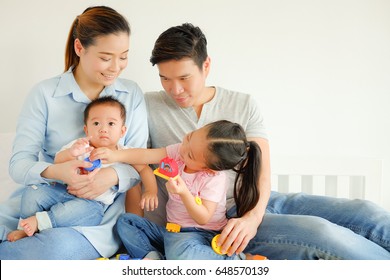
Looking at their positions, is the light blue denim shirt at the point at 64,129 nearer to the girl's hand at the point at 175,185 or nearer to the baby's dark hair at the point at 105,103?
the baby's dark hair at the point at 105,103

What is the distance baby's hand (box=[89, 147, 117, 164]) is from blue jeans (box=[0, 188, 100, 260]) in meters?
0.17

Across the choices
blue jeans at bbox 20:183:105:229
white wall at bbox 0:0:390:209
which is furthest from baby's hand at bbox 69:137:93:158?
white wall at bbox 0:0:390:209

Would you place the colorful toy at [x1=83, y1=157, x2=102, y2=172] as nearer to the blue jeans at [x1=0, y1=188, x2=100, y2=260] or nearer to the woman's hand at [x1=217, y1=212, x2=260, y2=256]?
the blue jeans at [x1=0, y1=188, x2=100, y2=260]

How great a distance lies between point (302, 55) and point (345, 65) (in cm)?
13

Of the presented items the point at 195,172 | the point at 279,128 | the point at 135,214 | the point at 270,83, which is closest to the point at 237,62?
the point at 270,83

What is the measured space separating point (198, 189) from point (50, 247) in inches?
13.7

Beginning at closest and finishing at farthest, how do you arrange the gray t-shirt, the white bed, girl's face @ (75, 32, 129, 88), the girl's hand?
the girl's hand
girl's face @ (75, 32, 129, 88)
the gray t-shirt
the white bed

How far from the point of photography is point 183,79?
1.12 meters

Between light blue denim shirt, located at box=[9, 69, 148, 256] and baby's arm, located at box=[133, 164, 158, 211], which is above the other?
light blue denim shirt, located at box=[9, 69, 148, 256]

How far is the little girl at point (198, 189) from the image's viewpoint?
1.04 meters

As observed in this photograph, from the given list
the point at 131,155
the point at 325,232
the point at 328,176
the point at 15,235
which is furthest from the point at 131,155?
the point at 328,176

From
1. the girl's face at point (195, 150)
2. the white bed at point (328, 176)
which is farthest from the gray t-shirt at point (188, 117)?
the white bed at point (328, 176)

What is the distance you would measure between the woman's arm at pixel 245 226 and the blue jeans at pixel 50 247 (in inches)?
12.1

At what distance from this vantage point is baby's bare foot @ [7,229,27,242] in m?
1.01
